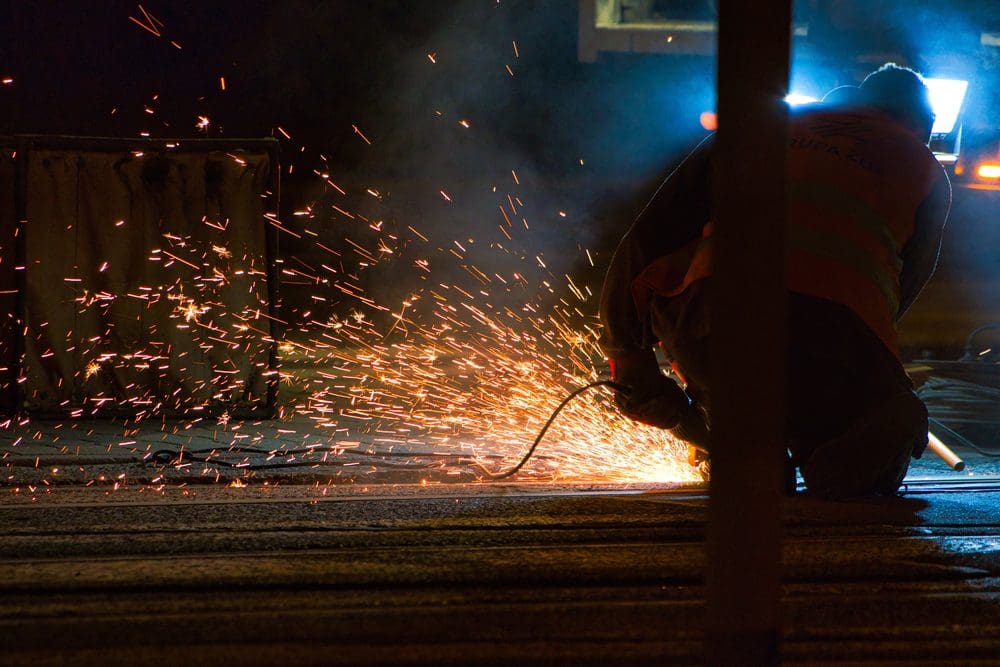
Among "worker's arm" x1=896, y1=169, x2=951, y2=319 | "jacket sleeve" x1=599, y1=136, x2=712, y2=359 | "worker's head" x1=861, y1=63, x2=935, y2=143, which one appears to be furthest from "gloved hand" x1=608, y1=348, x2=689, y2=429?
"worker's head" x1=861, y1=63, x2=935, y2=143

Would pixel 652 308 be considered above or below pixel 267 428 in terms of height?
above

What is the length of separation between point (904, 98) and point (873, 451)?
121 centimetres

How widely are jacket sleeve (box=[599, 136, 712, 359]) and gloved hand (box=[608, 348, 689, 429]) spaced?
37 mm

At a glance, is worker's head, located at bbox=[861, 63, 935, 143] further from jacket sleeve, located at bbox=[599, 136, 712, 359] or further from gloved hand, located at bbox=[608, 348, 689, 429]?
gloved hand, located at bbox=[608, 348, 689, 429]

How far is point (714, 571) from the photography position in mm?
1542

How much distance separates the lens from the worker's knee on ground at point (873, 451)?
10.2 feet

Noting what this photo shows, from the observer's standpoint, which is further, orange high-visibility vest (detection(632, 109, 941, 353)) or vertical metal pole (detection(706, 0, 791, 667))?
orange high-visibility vest (detection(632, 109, 941, 353))

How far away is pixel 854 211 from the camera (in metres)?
3.18

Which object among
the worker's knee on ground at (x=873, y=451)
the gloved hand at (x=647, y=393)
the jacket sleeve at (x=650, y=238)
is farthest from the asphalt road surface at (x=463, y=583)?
the jacket sleeve at (x=650, y=238)

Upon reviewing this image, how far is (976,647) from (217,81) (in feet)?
36.5

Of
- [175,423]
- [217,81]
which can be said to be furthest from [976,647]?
[217,81]

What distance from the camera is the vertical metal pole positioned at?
1.44 m

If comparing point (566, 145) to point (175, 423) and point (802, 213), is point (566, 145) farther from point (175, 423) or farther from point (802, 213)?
point (802, 213)

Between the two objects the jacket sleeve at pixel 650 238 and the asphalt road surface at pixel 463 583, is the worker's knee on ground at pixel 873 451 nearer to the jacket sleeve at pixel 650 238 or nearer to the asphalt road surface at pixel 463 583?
the asphalt road surface at pixel 463 583
